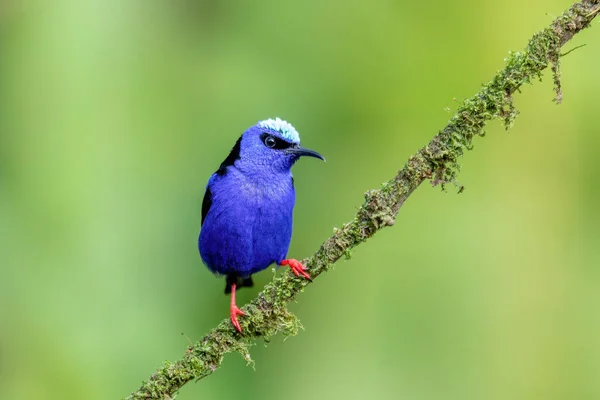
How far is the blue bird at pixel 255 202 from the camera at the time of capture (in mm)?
4469

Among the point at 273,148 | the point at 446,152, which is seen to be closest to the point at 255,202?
Answer: the point at 273,148

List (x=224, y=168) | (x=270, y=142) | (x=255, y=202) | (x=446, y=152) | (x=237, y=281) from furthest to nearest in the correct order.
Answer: (x=237, y=281) → (x=224, y=168) → (x=270, y=142) → (x=255, y=202) → (x=446, y=152)

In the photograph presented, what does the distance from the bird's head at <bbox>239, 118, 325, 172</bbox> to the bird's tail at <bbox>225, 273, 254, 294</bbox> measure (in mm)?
827

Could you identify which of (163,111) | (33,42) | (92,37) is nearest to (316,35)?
(163,111)

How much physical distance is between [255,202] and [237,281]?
887mm

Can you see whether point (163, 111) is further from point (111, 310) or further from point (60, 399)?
point (60, 399)

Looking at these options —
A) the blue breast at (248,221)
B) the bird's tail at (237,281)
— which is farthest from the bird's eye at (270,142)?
the bird's tail at (237,281)

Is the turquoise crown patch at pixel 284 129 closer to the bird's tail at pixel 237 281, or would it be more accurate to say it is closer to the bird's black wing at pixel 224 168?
the bird's black wing at pixel 224 168

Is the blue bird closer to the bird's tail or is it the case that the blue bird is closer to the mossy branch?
the bird's tail

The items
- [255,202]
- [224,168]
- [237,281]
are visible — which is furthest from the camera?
[237,281]

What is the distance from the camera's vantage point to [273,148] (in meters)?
4.54

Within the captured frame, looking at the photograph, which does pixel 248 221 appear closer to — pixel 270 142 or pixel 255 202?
pixel 255 202

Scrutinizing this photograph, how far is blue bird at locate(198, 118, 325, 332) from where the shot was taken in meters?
4.47

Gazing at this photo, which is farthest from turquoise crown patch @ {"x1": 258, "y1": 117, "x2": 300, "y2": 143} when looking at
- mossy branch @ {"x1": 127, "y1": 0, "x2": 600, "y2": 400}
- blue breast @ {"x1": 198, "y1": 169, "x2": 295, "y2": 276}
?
mossy branch @ {"x1": 127, "y1": 0, "x2": 600, "y2": 400}
